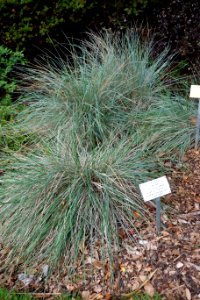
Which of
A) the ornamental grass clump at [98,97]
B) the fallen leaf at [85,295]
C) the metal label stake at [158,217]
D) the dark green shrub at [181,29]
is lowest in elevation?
the fallen leaf at [85,295]

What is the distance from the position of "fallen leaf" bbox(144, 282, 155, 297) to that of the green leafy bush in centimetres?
30

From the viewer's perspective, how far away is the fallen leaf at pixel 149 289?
238 centimetres

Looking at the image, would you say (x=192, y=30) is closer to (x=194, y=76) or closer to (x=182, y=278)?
(x=194, y=76)

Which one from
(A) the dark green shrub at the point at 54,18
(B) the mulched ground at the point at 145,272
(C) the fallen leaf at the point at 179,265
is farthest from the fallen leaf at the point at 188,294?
(A) the dark green shrub at the point at 54,18

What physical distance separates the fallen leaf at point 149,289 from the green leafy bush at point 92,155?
30 cm

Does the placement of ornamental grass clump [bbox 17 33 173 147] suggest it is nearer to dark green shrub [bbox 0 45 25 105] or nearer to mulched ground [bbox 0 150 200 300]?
dark green shrub [bbox 0 45 25 105]

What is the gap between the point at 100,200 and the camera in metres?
2.75

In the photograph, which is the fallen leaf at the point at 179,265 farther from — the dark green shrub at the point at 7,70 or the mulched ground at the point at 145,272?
the dark green shrub at the point at 7,70

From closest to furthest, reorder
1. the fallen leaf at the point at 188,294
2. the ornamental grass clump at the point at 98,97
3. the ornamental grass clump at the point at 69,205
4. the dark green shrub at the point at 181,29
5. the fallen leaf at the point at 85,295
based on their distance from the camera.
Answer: the fallen leaf at the point at 188,294 → the fallen leaf at the point at 85,295 → the ornamental grass clump at the point at 69,205 → the ornamental grass clump at the point at 98,97 → the dark green shrub at the point at 181,29

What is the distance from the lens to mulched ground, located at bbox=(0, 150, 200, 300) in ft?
7.90

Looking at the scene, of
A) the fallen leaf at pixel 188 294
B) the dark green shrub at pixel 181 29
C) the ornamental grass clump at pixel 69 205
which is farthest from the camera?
the dark green shrub at pixel 181 29

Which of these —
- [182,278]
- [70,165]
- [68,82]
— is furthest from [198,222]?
[68,82]

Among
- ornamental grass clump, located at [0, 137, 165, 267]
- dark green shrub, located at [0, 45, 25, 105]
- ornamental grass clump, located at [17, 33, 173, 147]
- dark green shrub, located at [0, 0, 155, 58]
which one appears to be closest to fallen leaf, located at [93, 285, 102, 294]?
ornamental grass clump, located at [0, 137, 165, 267]

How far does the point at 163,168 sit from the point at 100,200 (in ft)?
2.28
